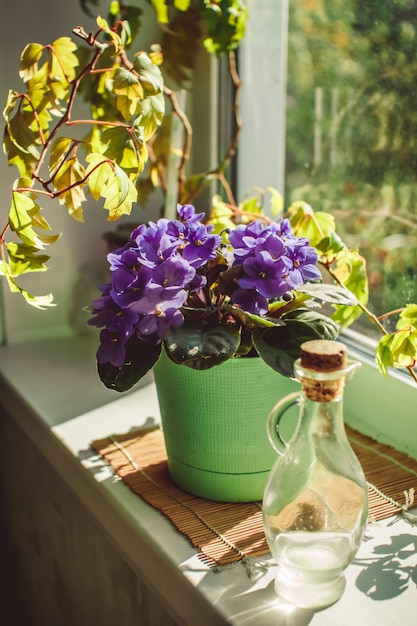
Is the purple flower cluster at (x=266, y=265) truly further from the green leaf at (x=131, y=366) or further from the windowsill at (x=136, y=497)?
the windowsill at (x=136, y=497)

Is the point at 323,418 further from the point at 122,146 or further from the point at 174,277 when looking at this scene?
the point at 122,146

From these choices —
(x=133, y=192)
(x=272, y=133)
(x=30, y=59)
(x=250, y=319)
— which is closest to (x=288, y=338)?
(x=250, y=319)

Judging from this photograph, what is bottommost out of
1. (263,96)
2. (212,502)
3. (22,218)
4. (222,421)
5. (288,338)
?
(212,502)

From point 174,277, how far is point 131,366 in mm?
118

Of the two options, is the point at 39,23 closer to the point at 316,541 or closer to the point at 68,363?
the point at 68,363

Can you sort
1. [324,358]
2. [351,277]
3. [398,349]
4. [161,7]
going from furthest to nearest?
[161,7]
[351,277]
[398,349]
[324,358]

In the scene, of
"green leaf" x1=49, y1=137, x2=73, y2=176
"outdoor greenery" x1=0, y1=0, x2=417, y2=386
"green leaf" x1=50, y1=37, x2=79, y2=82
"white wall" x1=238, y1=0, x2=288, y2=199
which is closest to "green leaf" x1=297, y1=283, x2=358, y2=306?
"outdoor greenery" x1=0, y1=0, x2=417, y2=386

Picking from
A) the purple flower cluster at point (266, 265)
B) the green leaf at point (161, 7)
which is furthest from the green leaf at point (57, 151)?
the green leaf at point (161, 7)

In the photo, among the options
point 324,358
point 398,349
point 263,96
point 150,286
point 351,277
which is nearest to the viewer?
point 324,358

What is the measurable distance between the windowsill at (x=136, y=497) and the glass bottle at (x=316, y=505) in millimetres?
35

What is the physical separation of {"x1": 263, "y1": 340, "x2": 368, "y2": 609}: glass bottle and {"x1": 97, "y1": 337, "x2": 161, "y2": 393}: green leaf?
0.18m

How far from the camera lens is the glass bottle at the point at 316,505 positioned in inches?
31.5

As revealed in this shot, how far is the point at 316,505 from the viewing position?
816 millimetres

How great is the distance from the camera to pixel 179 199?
1.42 meters
